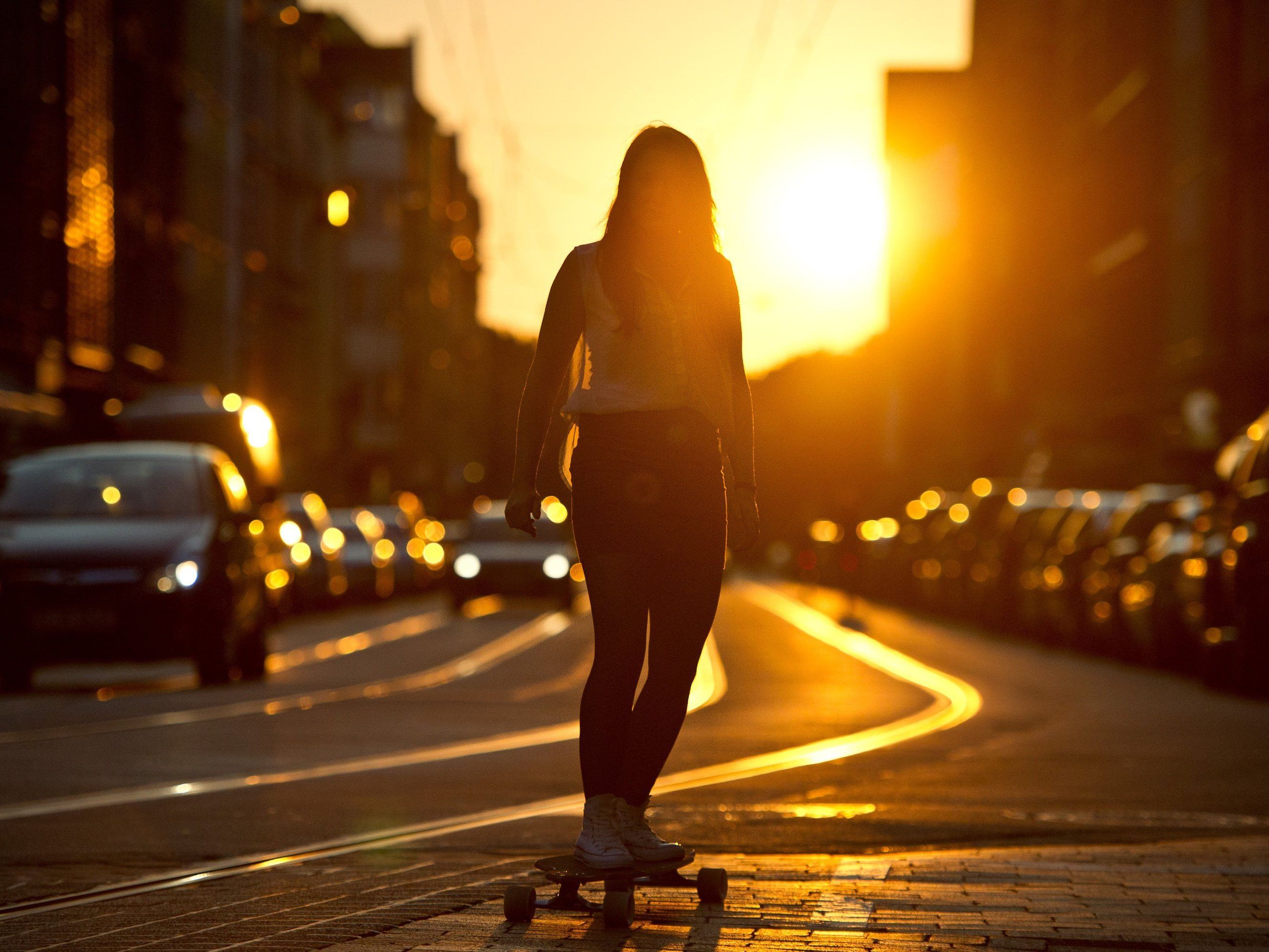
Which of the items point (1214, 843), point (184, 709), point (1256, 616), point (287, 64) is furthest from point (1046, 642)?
point (287, 64)

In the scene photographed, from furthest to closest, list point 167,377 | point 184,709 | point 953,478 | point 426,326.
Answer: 1. point 426,326
2. point 953,478
3. point 167,377
4. point 184,709

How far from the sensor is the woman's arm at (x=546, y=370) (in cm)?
527

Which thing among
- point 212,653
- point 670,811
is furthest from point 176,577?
point 670,811

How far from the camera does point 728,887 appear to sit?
5605mm

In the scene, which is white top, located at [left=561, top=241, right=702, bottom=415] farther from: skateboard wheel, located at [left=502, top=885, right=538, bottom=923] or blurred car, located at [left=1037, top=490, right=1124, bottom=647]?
blurred car, located at [left=1037, top=490, right=1124, bottom=647]

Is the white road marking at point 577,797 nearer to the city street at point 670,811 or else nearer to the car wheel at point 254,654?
the city street at point 670,811

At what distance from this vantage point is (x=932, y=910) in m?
5.27

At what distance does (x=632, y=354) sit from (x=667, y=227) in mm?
303

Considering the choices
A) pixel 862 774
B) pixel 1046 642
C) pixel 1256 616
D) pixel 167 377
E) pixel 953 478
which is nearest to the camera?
pixel 862 774

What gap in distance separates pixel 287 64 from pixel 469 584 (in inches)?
1172

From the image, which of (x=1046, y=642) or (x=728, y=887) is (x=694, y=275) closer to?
(x=728, y=887)

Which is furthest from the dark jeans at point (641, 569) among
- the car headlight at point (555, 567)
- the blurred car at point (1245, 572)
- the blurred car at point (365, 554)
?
the car headlight at point (555, 567)

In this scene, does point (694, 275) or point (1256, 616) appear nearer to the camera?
point (694, 275)

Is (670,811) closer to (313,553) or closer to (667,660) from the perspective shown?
(667,660)
